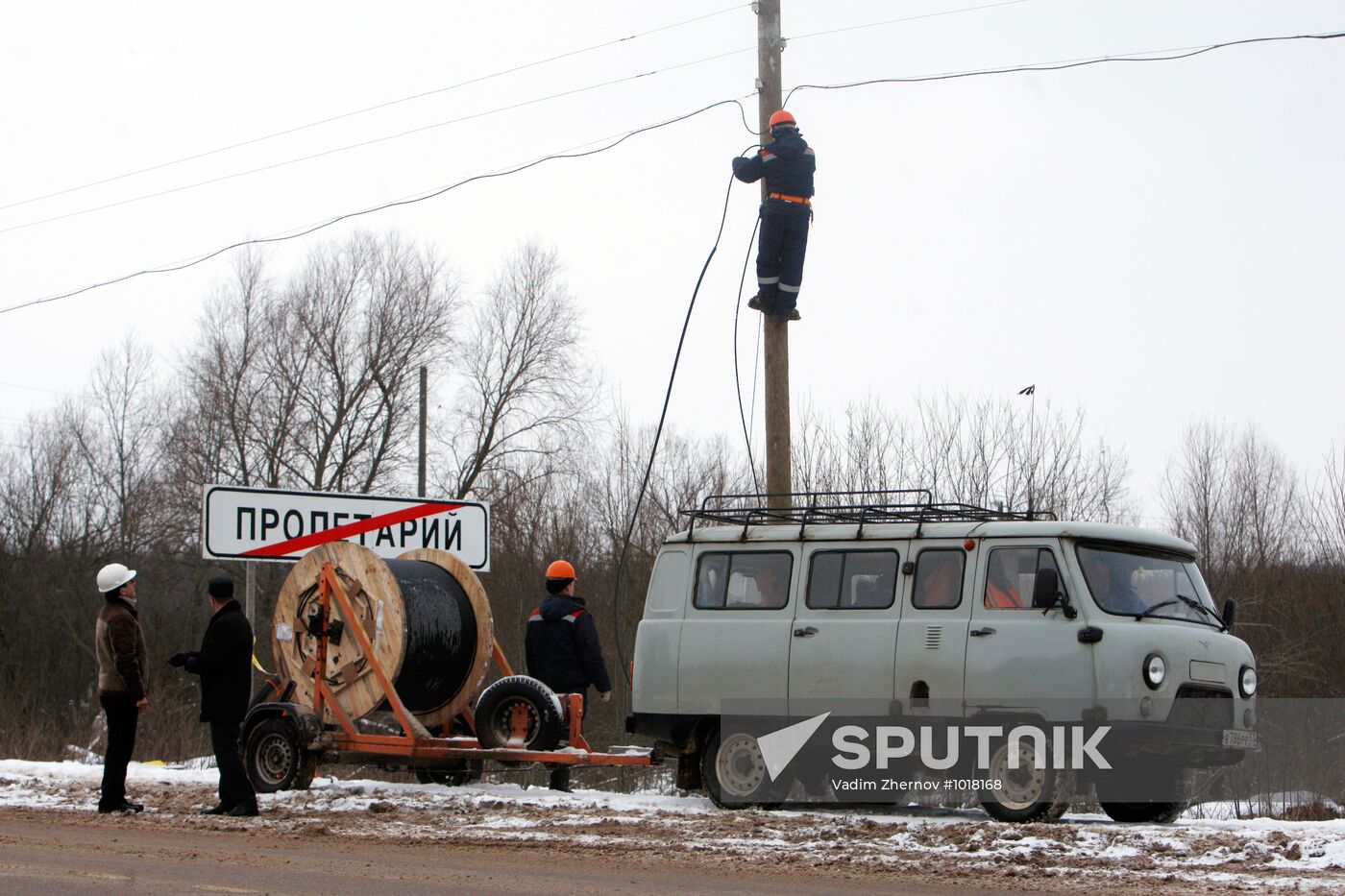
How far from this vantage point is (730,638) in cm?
1282

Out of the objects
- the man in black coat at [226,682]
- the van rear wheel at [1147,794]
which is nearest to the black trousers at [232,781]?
the man in black coat at [226,682]

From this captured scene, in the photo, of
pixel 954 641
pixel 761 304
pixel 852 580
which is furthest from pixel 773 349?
pixel 954 641

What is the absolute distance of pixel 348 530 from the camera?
1493 centimetres

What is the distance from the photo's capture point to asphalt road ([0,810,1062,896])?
8.08m

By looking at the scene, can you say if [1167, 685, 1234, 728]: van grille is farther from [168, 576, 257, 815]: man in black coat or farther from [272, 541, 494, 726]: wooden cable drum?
[168, 576, 257, 815]: man in black coat

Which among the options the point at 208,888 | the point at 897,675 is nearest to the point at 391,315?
the point at 897,675

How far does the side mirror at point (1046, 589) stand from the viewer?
11.4 metres

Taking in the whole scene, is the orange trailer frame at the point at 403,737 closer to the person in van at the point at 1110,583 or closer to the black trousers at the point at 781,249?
the person in van at the point at 1110,583

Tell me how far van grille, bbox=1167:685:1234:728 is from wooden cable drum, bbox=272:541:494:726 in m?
5.70

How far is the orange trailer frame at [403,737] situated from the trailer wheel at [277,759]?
24 centimetres

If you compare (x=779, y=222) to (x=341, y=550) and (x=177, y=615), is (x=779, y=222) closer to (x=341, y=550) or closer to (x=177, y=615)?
(x=341, y=550)

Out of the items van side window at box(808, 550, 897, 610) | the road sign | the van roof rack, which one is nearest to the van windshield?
the van roof rack

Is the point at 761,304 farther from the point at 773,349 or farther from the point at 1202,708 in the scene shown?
the point at 1202,708

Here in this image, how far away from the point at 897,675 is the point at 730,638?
1.47 metres
